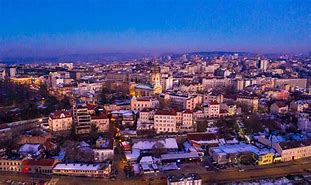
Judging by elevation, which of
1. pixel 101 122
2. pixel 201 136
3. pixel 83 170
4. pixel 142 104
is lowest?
pixel 83 170

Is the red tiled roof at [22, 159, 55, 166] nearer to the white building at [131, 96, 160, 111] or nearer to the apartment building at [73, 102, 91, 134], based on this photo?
the apartment building at [73, 102, 91, 134]

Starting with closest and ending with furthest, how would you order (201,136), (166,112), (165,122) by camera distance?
(201,136), (165,122), (166,112)

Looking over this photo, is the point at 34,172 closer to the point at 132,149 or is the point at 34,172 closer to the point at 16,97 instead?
the point at 132,149

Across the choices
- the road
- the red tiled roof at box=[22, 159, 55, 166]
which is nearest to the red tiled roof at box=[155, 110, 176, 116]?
the road

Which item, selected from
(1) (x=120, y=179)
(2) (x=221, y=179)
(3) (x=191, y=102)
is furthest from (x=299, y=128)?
(1) (x=120, y=179)

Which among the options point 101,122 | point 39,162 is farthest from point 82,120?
point 39,162

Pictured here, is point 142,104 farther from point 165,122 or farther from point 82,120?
point 82,120

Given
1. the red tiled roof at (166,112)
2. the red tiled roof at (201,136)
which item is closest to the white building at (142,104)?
the red tiled roof at (166,112)

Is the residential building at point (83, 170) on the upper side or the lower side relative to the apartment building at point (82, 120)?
lower

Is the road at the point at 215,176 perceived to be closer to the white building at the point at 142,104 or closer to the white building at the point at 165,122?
the white building at the point at 165,122
